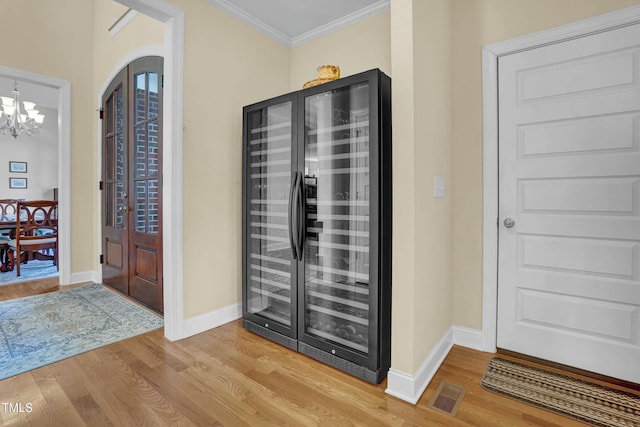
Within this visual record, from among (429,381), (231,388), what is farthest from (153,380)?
(429,381)

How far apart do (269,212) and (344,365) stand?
1272 millimetres

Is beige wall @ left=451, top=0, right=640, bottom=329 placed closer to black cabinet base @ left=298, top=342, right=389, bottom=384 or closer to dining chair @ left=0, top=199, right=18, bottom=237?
black cabinet base @ left=298, top=342, right=389, bottom=384

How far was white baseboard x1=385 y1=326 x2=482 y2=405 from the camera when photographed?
170cm

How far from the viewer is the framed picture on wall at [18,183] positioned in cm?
648

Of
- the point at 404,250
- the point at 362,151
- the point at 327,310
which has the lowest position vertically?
the point at 327,310

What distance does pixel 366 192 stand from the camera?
1.95 meters

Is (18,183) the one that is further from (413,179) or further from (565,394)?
(565,394)

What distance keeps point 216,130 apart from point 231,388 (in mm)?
1958

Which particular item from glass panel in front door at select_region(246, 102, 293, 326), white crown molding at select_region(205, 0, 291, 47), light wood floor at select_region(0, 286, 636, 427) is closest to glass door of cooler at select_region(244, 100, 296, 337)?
glass panel in front door at select_region(246, 102, 293, 326)

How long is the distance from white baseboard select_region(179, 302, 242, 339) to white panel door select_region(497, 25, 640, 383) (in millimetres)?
2149

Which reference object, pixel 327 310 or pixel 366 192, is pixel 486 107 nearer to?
pixel 366 192

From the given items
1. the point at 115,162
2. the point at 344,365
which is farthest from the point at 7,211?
the point at 344,365

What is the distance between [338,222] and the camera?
2125mm

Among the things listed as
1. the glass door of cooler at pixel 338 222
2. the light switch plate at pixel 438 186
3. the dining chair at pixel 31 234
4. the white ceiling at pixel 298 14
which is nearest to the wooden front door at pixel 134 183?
the white ceiling at pixel 298 14
